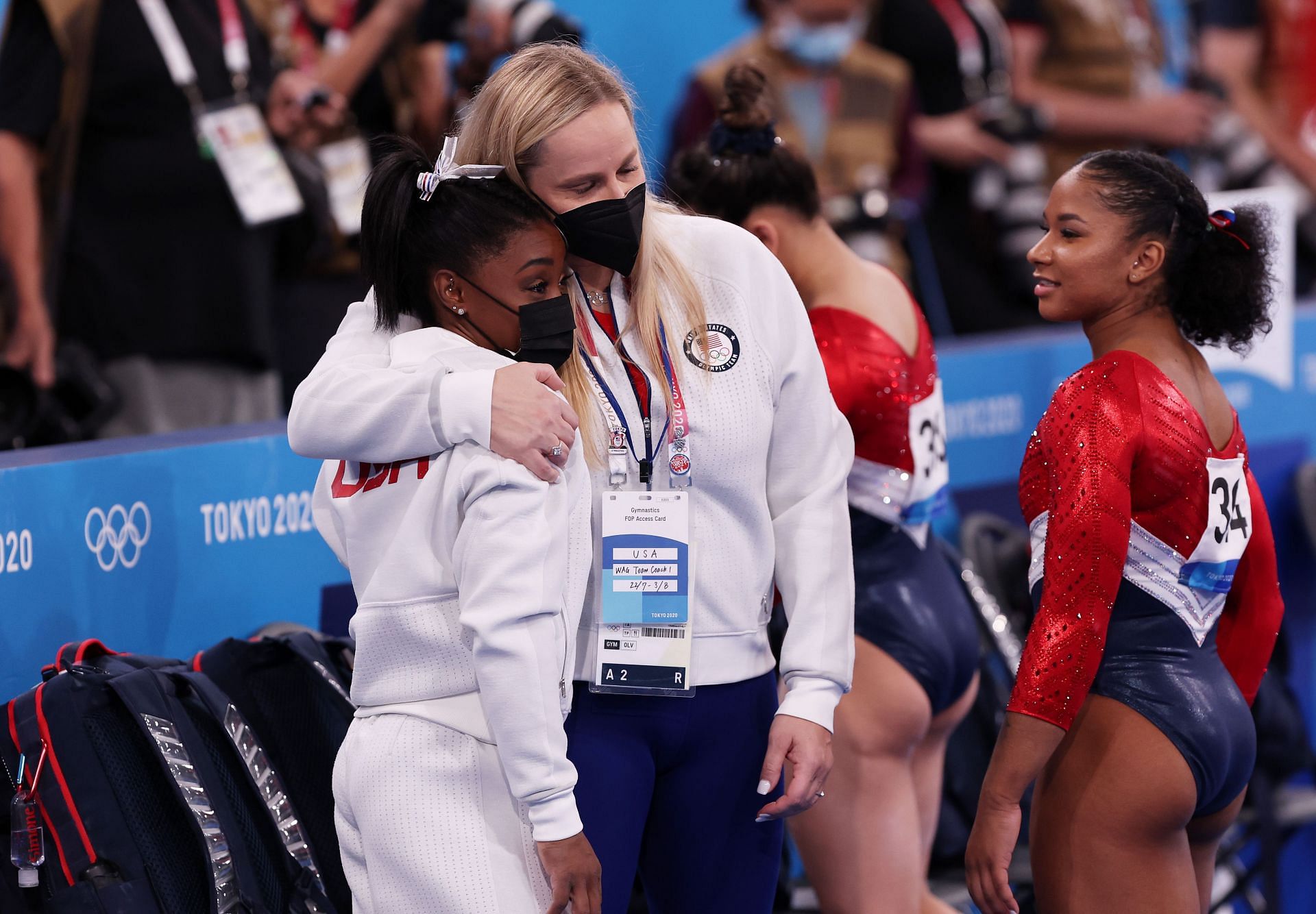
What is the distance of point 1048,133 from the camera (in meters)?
5.95

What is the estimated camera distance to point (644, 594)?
2059 millimetres

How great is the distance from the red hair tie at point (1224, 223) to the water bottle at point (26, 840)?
6.06ft

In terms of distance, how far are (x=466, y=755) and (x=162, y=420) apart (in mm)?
2566

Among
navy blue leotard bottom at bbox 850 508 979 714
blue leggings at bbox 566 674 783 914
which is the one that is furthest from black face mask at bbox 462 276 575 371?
navy blue leotard bottom at bbox 850 508 979 714

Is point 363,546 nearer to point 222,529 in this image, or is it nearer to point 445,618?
point 445,618

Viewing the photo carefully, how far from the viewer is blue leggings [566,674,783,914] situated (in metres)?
2.04

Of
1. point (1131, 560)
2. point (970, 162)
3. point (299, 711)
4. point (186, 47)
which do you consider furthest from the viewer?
point (970, 162)

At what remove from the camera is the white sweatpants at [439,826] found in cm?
188

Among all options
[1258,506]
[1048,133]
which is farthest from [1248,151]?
[1258,506]

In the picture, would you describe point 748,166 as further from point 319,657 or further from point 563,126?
point 319,657

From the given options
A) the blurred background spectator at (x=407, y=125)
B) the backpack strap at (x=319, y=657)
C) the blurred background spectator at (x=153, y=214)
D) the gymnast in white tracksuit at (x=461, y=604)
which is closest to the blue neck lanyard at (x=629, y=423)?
the gymnast in white tracksuit at (x=461, y=604)

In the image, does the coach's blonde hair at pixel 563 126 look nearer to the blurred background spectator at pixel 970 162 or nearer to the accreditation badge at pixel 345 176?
the accreditation badge at pixel 345 176

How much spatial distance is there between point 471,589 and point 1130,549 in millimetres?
972

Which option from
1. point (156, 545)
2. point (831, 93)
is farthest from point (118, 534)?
point (831, 93)
